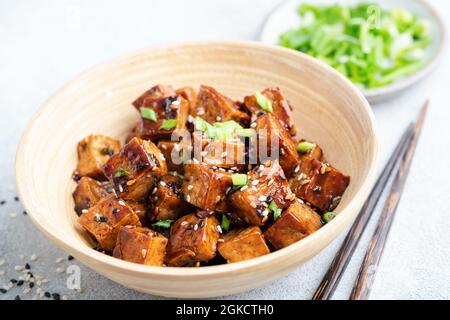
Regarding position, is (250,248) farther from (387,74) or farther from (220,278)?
(387,74)

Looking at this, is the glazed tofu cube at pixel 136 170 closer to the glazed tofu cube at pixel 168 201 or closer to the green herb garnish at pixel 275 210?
the glazed tofu cube at pixel 168 201

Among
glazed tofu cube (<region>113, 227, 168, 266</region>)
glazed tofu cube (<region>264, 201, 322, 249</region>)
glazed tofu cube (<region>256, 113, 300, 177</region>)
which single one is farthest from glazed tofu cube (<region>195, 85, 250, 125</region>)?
glazed tofu cube (<region>113, 227, 168, 266</region>)

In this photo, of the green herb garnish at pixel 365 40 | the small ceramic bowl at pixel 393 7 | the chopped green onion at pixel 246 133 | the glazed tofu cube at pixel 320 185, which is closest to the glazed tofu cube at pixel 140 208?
the chopped green onion at pixel 246 133

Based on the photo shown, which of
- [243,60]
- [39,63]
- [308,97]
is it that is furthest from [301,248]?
[39,63]

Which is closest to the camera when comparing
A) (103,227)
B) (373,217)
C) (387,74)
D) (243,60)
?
(103,227)

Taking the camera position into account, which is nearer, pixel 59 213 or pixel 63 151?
pixel 59 213

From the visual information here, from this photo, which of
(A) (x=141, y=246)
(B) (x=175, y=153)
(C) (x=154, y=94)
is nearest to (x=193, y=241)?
(A) (x=141, y=246)
